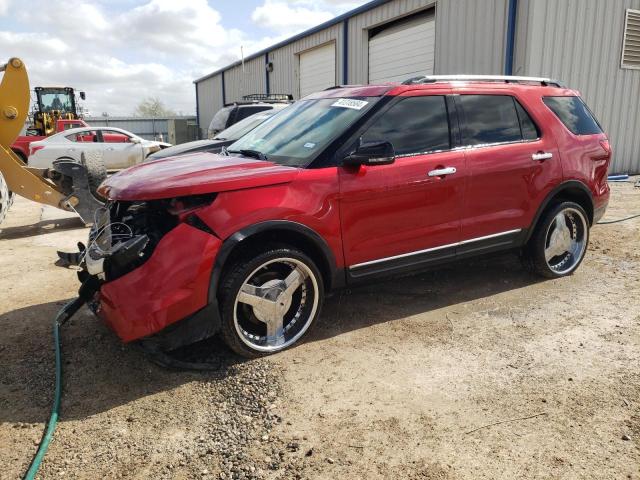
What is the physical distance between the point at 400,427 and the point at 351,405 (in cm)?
33

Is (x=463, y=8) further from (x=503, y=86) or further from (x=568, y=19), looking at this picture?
(x=503, y=86)

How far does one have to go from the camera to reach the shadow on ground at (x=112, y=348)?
2963mm

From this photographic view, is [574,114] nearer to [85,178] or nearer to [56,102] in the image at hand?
[85,178]

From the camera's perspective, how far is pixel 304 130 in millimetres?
3949

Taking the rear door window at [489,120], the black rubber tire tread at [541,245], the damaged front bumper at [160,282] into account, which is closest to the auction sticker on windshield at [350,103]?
the rear door window at [489,120]

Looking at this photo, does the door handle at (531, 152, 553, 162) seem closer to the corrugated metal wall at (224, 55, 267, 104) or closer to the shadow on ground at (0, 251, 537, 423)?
the shadow on ground at (0, 251, 537, 423)

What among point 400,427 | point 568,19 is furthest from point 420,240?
point 568,19

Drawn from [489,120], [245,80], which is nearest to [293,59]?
[245,80]

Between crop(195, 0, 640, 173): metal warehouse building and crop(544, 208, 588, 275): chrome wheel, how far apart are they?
6.33m

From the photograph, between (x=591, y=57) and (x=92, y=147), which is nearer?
(x=591, y=57)

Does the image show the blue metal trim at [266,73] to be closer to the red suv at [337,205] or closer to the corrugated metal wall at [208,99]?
the corrugated metal wall at [208,99]

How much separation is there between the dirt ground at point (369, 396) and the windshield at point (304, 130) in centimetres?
137

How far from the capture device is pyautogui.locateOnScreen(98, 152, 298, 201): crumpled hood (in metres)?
3.05

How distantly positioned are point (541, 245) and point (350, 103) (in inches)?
90.1
